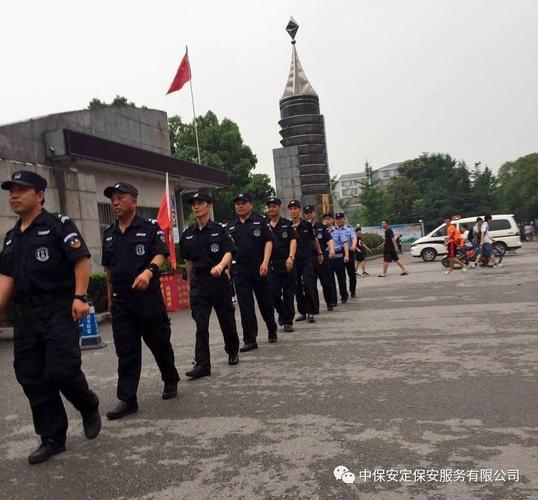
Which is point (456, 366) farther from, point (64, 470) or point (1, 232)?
point (1, 232)

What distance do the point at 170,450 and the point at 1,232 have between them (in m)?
8.14

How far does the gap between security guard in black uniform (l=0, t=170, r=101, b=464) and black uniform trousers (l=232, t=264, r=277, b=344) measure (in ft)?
9.14

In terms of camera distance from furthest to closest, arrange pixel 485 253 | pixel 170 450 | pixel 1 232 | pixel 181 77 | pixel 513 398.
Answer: pixel 181 77
pixel 485 253
pixel 1 232
pixel 513 398
pixel 170 450

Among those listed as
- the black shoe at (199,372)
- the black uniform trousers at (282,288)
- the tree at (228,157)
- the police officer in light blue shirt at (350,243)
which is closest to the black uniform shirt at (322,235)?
the police officer in light blue shirt at (350,243)

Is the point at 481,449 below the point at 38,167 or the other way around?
below

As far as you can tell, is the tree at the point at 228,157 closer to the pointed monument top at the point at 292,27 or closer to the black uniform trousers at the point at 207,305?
the pointed monument top at the point at 292,27

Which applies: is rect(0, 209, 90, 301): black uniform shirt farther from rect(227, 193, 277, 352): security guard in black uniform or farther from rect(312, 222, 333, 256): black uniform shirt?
rect(312, 222, 333, 256): black uniform shirt

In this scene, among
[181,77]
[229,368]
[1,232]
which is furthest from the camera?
[181,77]

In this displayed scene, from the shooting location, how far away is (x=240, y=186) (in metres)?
37.5

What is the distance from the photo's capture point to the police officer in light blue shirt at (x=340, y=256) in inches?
387

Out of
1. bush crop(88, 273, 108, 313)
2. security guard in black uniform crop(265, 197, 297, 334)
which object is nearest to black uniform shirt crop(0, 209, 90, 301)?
security guard in black uniform crop(265, 197, 297, 334)

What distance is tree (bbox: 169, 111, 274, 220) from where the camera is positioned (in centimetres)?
3700

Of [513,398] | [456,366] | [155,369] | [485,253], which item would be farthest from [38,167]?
[485,253]

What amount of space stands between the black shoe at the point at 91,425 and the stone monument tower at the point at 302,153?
20.4 metres
